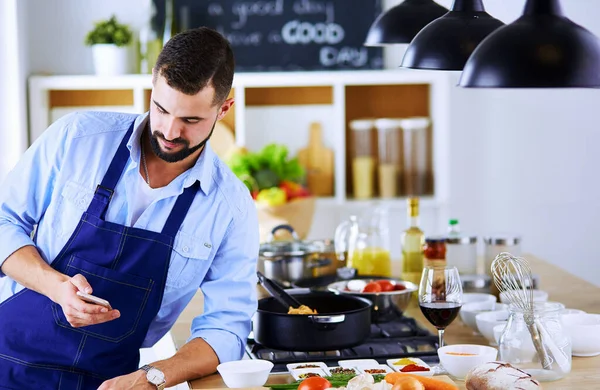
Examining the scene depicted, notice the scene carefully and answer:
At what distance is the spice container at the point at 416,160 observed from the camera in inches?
215

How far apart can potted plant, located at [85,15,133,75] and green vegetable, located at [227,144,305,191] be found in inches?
37.8

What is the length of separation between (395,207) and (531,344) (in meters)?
3.39

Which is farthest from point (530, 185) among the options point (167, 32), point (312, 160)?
point (167, 32)

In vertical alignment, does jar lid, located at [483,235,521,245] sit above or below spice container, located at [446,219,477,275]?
above

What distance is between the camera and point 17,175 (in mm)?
2271

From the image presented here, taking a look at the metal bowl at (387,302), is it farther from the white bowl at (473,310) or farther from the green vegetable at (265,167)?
the green vegetable at (265,167)

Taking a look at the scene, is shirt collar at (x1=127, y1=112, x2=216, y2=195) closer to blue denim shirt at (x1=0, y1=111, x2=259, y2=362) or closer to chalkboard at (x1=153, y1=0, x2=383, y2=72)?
blue denim shirt at (x1=0, y1=111, x2=259, y2=362)

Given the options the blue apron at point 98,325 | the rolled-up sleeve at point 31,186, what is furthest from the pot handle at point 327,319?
the rolled-up sleeve at point 31,186

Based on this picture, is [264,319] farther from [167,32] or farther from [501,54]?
[167,32]

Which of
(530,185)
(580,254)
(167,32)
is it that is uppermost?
(167,32)

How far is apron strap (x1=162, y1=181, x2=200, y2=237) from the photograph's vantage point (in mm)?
2258

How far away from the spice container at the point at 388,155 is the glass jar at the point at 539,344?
3336mm

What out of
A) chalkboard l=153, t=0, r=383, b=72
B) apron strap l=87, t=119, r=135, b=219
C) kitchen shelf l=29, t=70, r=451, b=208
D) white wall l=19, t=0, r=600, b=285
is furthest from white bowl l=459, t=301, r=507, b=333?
chalkboard l=153, t=0, r=383, b=72

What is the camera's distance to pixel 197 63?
2143mm
